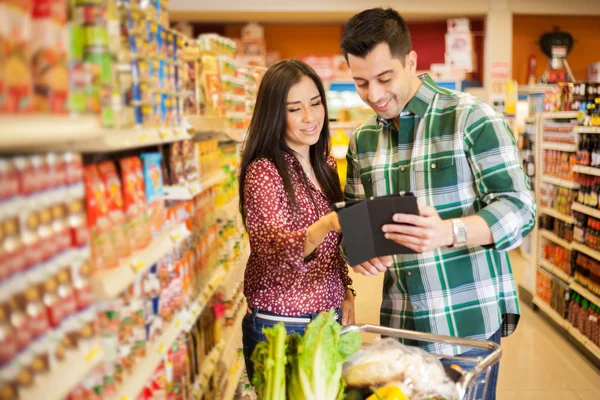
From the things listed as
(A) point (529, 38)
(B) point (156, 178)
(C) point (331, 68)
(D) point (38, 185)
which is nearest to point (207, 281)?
(B) point (156, 178)

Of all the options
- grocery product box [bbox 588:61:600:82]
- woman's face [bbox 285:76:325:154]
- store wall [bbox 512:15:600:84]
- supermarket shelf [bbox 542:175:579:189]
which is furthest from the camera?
store wall [bbox 512:15:600:84]

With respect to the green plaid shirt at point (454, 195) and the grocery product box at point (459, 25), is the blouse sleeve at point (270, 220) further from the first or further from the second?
the grocery product box at point (459, 25)

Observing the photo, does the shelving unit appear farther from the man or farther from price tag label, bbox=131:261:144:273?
price tag label, bbox=131:261:144:273

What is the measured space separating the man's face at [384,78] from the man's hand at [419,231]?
49 centimetres

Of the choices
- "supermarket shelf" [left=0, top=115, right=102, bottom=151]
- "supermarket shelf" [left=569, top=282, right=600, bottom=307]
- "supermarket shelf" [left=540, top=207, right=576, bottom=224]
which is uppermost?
"supermarket shelf" [left=0, top=115, right=102, bottom=151]

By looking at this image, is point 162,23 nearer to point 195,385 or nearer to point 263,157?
point 263,157

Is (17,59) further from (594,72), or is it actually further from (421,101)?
(594,72)

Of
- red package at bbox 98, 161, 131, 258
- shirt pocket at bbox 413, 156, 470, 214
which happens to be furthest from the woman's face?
red package at bbox 98, 161, 131, 258

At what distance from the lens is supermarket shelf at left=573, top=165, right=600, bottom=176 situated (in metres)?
4.86

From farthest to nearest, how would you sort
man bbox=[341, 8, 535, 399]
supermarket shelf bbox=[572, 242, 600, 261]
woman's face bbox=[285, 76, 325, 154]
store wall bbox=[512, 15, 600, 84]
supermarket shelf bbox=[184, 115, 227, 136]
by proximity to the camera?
1. store wall bbox=[512, 15, 600, 84]
2. supermarket shelf bbox=[572, 242, 600, 261]
3. supermarket shelf bbox=[184, 115, 227, 136]
4. woman's face bbox=[285, 76, 325, 154]
5. man bbox=[341, 8, 535, 399]

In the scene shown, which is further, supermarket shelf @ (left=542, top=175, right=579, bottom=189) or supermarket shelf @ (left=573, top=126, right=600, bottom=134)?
supermarket shelf @ (left=542, top=175, right=579, bottom=189)

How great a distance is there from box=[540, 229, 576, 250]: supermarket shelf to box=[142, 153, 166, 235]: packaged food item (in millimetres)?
4219

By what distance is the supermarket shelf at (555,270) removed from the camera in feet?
18.2

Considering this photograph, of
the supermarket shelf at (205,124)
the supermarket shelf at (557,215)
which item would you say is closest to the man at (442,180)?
the supermarket shelf at (205,124)
